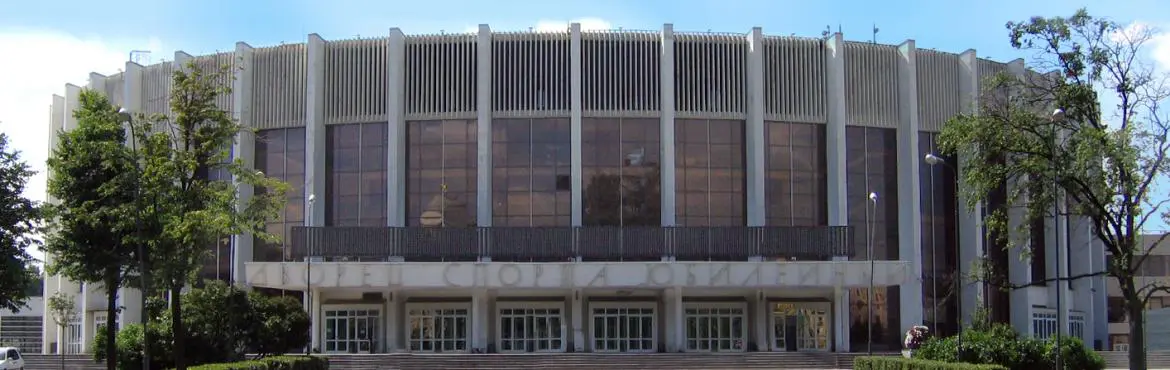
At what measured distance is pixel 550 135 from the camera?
54094 mm

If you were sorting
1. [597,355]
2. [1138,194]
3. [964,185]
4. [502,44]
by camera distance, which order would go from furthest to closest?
→ 1. [502,44]
2. [597,355]
3. [964,185]
4. [1138,194]

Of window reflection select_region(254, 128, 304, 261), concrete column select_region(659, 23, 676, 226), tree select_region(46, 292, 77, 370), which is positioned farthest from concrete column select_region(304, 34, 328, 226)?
concrete column select_region(659, 23, 676, 226)

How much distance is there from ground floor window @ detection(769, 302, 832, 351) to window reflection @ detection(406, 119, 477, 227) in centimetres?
1400

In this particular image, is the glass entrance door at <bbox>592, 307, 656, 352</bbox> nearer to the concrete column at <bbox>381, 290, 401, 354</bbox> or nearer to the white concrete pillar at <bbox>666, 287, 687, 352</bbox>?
the white concrete pillar at <bbox>666, 287, 687, 352</bbox>

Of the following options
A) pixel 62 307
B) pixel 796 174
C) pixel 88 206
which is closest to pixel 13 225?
pixel 88 206

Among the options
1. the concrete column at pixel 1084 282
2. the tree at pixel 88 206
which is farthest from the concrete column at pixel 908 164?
the tree at pixel 88 206

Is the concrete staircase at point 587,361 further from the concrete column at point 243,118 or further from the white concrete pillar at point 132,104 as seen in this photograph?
the white concrete pillar at point 132,104

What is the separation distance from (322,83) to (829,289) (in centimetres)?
2378

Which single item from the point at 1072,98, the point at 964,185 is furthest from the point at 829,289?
the point at 1072,98

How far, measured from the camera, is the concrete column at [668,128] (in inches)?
2094

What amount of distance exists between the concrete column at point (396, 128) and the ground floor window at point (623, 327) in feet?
30.9

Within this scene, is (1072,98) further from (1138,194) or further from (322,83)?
(322,83)

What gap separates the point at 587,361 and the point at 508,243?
22.4ft

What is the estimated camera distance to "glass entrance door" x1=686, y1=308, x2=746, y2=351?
54719 mm
